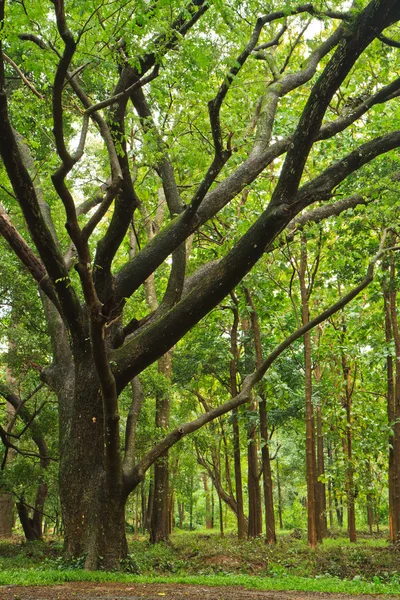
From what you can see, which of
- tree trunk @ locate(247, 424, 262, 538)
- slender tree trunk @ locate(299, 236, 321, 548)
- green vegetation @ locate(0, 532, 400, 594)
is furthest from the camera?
tree trunk @ locate(247, 424, 262, 538)

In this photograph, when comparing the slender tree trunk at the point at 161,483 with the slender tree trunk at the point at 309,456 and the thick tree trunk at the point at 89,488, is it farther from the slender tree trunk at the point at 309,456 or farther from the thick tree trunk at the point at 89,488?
the thick tree trunk at the point at 89,488

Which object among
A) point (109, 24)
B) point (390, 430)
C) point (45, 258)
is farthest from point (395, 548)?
point (109, 24)

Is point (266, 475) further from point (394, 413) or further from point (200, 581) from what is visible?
point (200, 581)

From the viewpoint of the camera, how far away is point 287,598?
5.39 m

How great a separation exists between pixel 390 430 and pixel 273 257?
5193 millimetres

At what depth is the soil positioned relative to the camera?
16.1 ft

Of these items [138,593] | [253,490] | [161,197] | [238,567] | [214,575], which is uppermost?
[161,197]

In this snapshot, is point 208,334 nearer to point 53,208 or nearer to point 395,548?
point 53,208

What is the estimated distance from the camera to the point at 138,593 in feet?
17.3

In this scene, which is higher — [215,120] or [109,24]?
[109,24]

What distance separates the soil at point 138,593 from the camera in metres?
4.90

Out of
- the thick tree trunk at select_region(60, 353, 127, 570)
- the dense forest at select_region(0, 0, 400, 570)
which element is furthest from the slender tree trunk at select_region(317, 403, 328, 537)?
the thick tree trunk at select_region(60, 353, 127, 570)

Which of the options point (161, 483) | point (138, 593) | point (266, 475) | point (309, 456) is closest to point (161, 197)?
point (309, 456)

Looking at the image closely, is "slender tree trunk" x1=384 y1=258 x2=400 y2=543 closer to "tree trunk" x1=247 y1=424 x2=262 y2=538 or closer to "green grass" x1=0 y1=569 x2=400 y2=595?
"tree trunk" x1=247 y1=424 x2=262 y2=538
